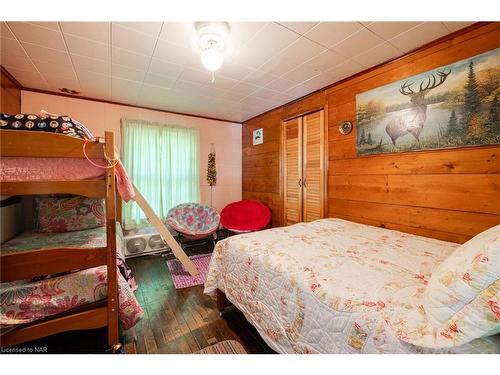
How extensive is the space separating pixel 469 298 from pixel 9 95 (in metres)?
3.98

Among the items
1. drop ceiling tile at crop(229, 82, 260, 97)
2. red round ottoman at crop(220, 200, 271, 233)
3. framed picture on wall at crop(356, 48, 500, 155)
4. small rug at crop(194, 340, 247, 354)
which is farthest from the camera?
red round ottoman at crop(220, 200, 271, 233)

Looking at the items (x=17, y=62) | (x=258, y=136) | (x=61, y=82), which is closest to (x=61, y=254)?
(x=17, y=62)

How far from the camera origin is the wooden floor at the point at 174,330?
1.43m

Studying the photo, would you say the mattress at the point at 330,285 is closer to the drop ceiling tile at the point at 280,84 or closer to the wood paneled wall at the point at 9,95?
the drop ceiling tile at the point at 280,84

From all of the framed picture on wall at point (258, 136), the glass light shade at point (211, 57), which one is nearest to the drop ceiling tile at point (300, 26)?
the glass light shade at point (211, 57)

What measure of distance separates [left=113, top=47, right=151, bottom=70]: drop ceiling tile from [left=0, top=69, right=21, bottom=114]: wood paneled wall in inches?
49.0

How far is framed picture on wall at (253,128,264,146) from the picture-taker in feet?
12.5

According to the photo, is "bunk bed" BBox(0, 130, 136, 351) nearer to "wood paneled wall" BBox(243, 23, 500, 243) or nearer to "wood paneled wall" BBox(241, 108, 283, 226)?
"wood paneled wall" BBox(243, 23, 500, 243)

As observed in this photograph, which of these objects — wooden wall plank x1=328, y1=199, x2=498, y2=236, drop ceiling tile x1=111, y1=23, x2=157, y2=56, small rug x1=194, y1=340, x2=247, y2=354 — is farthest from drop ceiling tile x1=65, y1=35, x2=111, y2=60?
wooden wall plank x1=328, y1=199, x2=498, y2=236

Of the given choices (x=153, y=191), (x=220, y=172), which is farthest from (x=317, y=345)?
(x=220, y=172)

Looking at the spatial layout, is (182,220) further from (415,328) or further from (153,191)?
(415,328)

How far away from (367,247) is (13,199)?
3.20m

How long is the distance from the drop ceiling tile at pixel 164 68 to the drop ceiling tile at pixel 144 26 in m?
0.41

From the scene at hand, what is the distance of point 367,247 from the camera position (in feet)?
5.06
